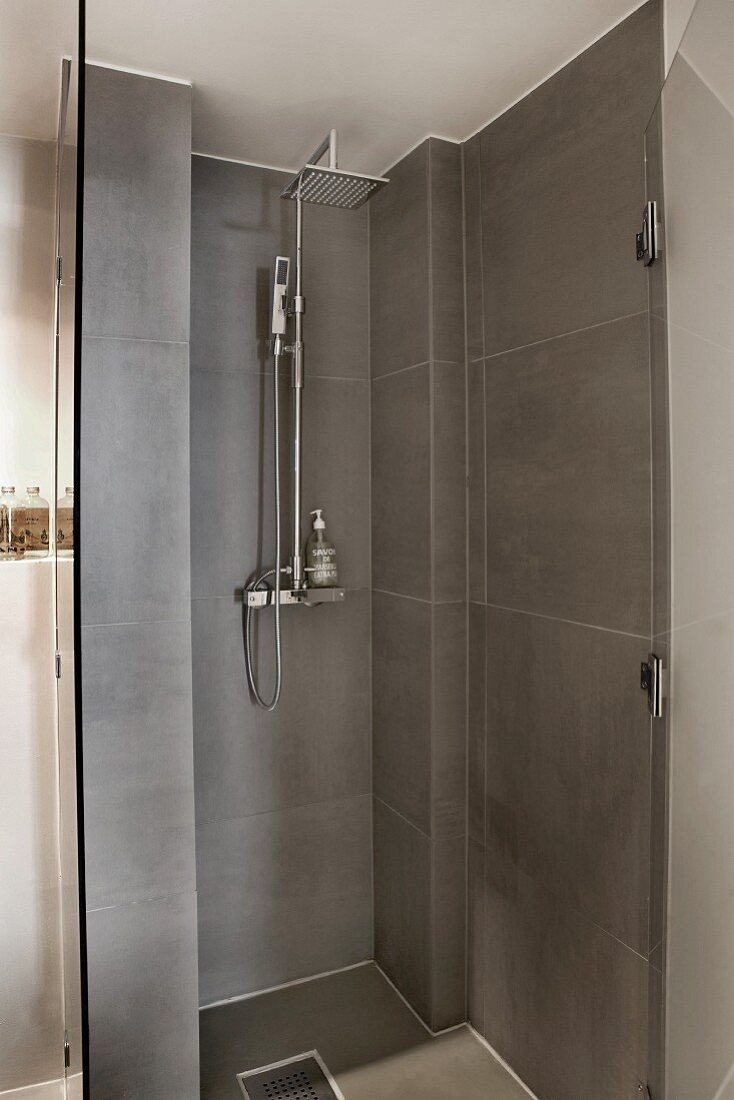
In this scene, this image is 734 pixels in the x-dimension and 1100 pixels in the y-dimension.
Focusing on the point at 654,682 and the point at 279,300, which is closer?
the point at 654,682

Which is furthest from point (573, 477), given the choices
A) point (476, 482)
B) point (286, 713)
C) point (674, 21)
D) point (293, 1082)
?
point (293, 1082)

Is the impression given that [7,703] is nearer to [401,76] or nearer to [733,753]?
[733,753]

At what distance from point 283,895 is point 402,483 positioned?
119 centimetres

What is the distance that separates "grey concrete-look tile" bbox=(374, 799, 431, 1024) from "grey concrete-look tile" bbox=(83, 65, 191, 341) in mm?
1403

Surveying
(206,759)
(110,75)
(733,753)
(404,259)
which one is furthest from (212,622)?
(733,753)

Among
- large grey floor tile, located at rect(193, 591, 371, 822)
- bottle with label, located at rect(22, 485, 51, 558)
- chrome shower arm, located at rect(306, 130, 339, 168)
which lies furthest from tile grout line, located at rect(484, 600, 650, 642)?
bottle with label, located at rect(22, 485, 51, 558)

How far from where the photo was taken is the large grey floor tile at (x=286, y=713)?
1.97 m

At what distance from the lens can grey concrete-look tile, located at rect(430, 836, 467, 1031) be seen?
6.20 feet

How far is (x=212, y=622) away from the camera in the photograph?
6.45ft

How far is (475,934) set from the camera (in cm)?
190

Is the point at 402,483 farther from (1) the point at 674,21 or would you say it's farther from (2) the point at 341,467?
(1) the point at 674,21

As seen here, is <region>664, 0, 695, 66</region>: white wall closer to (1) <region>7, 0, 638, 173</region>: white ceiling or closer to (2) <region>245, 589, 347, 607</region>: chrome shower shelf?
(1) <region>7, 0, 638, 173</region>: white ceiling

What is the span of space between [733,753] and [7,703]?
643 millimetres

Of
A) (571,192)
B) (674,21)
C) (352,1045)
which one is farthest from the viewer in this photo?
(352,1045)
